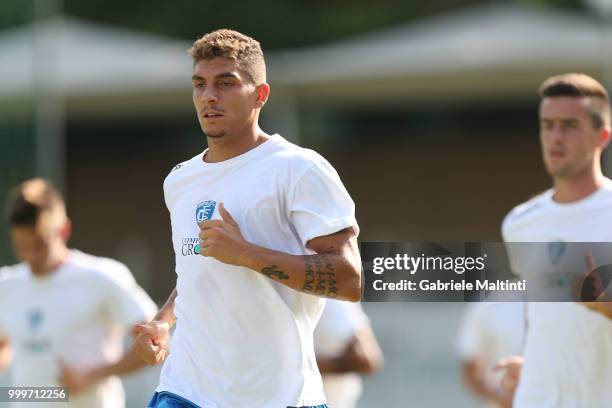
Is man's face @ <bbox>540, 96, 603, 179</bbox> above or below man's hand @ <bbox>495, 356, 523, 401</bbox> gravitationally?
above

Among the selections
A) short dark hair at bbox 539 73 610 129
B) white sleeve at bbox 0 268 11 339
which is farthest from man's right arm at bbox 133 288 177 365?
white sleeve at bbox 0 268 11 339

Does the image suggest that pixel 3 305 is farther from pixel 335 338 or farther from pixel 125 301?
pixel 335 338

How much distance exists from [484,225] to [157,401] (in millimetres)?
14899

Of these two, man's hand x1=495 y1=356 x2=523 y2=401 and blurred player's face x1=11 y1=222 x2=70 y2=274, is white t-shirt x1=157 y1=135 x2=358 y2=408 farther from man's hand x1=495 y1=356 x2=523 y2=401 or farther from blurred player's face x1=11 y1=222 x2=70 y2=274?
blurred player's face x1=11 y1=222 x2=70 y2=274

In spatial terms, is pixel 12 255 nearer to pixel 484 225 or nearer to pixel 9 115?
pixel 9 115

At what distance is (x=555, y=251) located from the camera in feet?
19.4

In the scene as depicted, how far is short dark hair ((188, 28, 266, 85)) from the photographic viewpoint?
4867 mm

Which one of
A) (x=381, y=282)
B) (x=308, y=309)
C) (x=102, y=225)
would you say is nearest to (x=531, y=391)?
(x=381, y=282)

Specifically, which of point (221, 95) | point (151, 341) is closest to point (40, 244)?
point (151, 341)

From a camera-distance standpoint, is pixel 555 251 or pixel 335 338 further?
pixel 335 338

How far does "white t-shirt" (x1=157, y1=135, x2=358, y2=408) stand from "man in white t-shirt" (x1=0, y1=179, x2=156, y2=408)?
8.54ft

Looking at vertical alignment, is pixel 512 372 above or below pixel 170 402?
above

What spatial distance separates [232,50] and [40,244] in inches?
123

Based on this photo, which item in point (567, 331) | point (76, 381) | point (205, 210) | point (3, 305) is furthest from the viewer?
point (3, 305)
